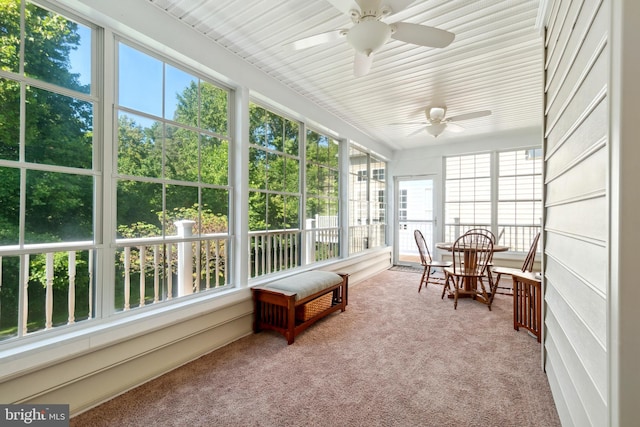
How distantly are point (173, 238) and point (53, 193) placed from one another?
2.66 ft

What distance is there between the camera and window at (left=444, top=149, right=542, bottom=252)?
5.40m

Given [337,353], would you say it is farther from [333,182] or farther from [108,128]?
[333,182]

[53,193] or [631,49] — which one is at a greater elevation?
[631,49]

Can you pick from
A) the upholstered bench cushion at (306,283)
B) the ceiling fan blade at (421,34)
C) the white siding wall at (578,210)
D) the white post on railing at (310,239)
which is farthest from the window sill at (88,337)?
the ceiling fan blade at (421,34)

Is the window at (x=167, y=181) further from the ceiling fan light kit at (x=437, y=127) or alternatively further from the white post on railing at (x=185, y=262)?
the ceiling fan light kit at (x=437, y=127)

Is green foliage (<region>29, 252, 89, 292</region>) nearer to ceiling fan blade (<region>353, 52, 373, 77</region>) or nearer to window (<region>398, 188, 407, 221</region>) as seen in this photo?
ceiling fan blade (<region>353, 52, 373, 77</region>)

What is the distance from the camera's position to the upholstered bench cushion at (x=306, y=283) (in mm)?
2723

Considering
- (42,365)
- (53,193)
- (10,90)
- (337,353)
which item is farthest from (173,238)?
(337,353)

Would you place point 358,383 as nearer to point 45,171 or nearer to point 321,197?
point 45,171

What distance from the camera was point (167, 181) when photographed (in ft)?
7.48

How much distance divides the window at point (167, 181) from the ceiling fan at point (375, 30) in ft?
3.69

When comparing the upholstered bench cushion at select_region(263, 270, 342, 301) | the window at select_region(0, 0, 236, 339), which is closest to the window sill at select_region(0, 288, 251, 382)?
the window at select_region(0, 0, 236, 339)

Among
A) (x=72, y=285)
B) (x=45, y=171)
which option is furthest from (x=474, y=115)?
(x=72, y=285)

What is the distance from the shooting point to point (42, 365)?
1.54m
